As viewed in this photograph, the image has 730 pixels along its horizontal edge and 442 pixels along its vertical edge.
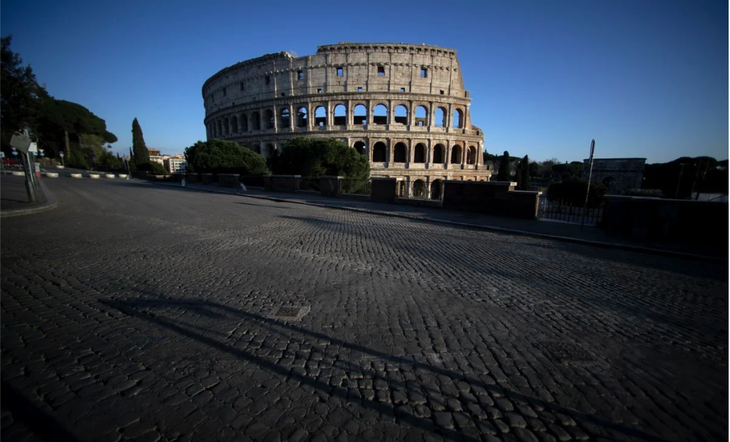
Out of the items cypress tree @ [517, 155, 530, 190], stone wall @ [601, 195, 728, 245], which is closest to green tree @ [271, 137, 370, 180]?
stone wall @ [601, 195, 728, 245]

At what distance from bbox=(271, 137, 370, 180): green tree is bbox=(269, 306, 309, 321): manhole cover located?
20.3m

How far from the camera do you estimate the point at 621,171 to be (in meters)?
30.8

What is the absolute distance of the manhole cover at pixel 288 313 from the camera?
11.5 feet

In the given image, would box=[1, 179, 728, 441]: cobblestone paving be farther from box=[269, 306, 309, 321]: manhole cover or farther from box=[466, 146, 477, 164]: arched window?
box=[466, 146, 477, 164]: arched window

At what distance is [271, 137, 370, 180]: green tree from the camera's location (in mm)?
23906

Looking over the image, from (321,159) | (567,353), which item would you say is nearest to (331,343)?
(567,353)

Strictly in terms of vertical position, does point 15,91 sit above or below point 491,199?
above

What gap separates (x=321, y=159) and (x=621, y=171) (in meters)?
31.4

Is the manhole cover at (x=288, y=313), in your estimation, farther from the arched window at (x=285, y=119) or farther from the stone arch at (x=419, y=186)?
the arched window at (x=285, y=119)

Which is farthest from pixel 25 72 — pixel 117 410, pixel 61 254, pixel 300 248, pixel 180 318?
pixel 117 410

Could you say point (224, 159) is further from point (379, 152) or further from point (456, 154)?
point (456, 154)

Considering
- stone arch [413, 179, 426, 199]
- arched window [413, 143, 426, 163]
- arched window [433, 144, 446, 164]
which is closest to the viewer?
stone arch [413, 179, 426, 199]

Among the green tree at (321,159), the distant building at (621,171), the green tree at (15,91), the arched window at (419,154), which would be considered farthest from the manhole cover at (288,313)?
the arched window at (419,154)

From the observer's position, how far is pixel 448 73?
4156 centimetres
